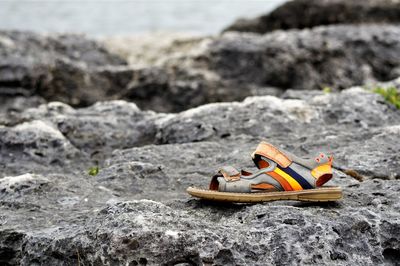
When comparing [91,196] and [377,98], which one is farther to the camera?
[377,98]

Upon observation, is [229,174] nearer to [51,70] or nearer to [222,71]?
[222,71]

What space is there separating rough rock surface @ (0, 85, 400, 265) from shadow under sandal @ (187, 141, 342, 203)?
94 mm

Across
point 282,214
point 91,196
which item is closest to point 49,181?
→ point 91,196

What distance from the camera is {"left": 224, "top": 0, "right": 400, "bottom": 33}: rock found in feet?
41.7

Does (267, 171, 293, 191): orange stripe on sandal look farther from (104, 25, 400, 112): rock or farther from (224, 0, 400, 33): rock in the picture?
(224, 0, 400, 33): rock

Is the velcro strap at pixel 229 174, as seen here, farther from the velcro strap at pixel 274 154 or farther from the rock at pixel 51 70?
the rock at pixel 51 70

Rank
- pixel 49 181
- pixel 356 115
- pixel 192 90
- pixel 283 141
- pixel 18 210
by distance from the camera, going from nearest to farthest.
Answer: pixel 18 210 < pixel 49 181 < pixel 283 141 < pixel 356 115 < pixel 192 90

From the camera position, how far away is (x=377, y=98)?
298 inches

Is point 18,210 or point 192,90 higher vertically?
point 18,210

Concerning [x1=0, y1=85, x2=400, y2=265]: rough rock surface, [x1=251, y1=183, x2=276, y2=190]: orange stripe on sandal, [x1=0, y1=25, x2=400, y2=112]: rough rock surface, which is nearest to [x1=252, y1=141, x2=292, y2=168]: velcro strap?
[x1=251, y1=183, x2=276, y2=190]: orange stripe on sandal

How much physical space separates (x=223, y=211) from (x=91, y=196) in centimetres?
125

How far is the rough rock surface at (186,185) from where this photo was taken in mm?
4156

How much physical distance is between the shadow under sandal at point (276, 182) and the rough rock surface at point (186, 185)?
0.09 m

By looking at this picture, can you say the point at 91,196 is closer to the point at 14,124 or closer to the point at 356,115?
the point at 14,124
